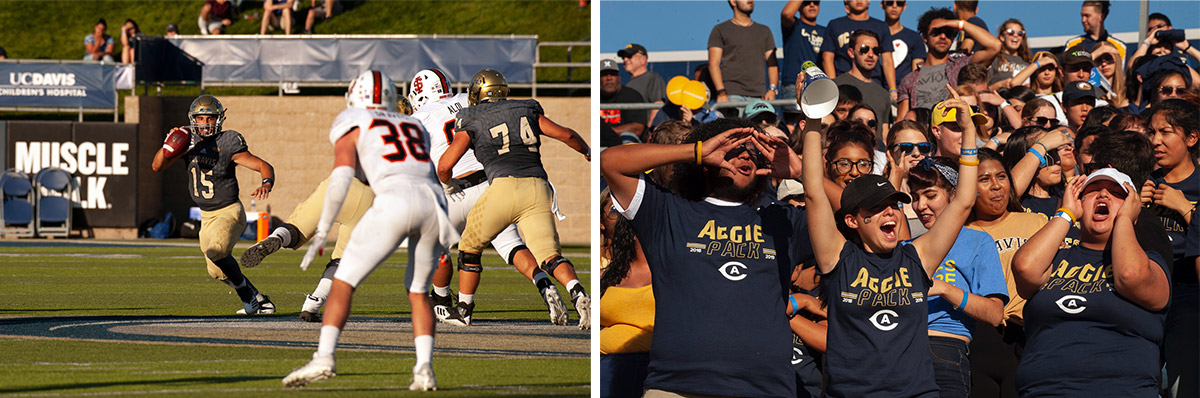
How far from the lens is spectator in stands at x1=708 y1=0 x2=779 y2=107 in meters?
11.2

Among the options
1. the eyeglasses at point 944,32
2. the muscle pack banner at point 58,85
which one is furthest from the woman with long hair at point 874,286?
the muscle pack banner at point 58,85

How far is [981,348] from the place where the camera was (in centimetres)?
637

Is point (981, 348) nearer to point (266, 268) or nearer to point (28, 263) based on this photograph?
point (266, 268)

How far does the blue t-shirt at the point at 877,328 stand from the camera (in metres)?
5.20

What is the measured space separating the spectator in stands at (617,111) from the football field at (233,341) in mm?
1734

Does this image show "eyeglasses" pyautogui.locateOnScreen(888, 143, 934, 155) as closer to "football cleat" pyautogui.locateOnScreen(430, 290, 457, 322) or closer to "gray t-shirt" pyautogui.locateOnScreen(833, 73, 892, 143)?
"gray t-shirt" pyautogui.locateOnScreen(833, 73, 892, 143)

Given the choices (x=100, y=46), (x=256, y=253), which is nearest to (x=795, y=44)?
(x=256, y=253)

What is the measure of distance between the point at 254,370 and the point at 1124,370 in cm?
440

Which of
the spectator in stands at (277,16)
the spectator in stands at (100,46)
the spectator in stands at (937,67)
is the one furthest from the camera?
the spectator in stands at (277,16)

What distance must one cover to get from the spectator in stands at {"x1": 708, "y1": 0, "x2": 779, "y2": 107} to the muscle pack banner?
16.6 metres

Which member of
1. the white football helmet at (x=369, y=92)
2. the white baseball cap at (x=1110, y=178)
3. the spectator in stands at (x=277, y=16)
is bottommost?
the white baseball cap at (x=1110, y=178)

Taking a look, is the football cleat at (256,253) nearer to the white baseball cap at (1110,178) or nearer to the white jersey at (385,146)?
the white jersey at (385,146)

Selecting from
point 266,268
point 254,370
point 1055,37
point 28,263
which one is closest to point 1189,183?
point 254,370

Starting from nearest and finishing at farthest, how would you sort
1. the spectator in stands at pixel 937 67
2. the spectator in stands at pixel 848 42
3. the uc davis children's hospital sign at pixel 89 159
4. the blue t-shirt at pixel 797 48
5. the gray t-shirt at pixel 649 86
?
the spectator in stands at pixel 937 67 → the spectator in stands at pixel 848 42 → the blue t-shirt at pixel 797 48 → the gray t-shirt at pixel 649 86 → the uc davis children's hospital sign at pixel 89 159
